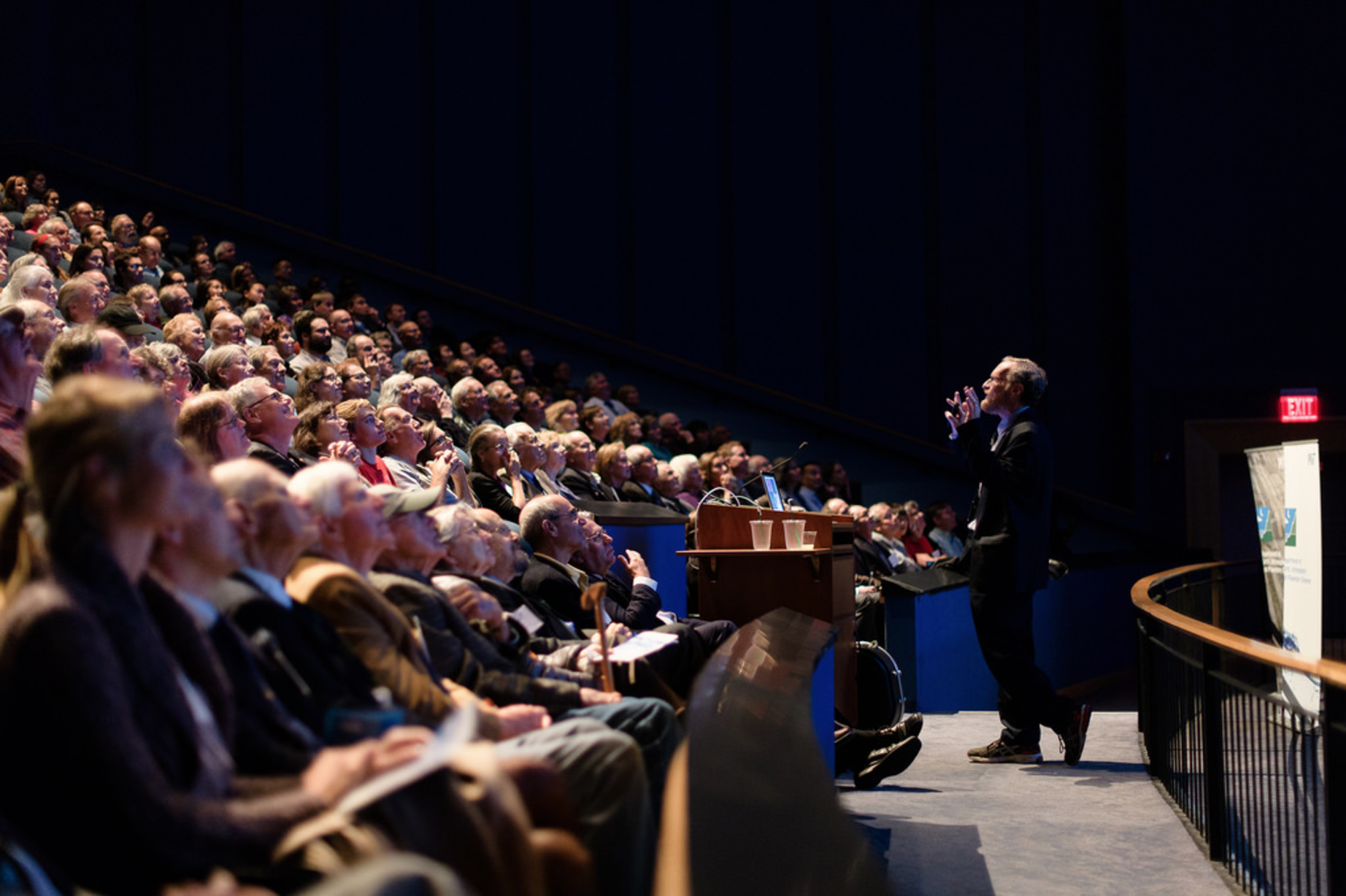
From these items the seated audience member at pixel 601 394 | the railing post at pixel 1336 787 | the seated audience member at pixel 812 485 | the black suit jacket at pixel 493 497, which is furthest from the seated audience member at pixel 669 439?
the railing post at pixel 1336 787

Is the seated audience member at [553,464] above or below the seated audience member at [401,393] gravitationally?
below

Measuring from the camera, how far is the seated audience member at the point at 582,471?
5.29m

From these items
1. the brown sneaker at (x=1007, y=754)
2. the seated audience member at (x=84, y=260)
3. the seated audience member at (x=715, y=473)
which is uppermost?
the seated audience member at (x=84, y=260)

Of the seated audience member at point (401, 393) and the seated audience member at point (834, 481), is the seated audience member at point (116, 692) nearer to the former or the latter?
the seated audience member at point (401, 393)

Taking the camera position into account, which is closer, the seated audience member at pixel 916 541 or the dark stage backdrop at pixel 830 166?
the seated audience member at pixel 916 541

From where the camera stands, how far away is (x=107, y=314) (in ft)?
12.9

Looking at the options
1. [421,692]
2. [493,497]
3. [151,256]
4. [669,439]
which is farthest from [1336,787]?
[151,256]

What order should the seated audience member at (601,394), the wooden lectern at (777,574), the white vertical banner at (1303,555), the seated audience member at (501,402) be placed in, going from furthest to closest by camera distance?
the seated audience member at (601,394), the seated audience member at (501,402), the white vertical banner at (1303,555), the wooden lectern at (777,574)

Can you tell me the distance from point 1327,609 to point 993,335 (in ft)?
10.9

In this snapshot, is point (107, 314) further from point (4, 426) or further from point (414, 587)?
point (414, 587)

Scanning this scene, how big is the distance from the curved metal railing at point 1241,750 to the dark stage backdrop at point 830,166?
217 inches

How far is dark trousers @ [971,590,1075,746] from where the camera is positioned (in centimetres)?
405

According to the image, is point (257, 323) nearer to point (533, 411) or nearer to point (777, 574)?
point (533, 411)

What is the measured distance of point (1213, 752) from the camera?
127 inches
